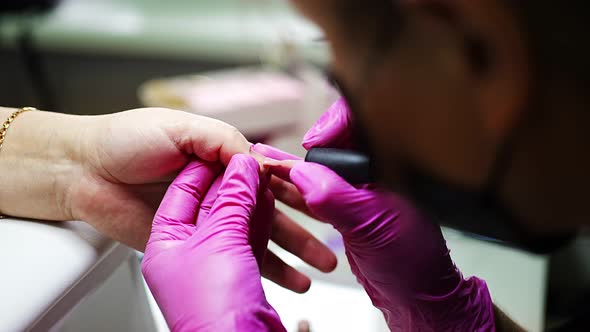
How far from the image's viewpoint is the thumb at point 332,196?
67 centimetres

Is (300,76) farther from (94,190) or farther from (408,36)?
(408,36)

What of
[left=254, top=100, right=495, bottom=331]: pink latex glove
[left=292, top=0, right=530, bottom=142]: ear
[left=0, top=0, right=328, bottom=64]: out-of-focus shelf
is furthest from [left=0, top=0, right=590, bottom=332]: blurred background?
[left=292, top=0, right=530, bottom=142]: ear

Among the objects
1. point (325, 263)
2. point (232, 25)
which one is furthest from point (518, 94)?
point (232, 25)

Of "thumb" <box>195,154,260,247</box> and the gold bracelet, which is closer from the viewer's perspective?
"thumb" <box>195,154,260,247</box>

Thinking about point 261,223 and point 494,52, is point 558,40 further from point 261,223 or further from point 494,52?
point 261,223

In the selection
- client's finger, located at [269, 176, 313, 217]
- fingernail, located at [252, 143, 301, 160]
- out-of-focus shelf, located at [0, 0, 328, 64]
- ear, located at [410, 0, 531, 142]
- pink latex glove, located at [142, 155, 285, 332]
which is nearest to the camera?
ear, located at [410, 0, 531, 142]

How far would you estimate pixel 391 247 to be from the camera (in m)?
0.71

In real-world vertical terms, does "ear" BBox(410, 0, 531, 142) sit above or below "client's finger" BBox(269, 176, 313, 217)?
above

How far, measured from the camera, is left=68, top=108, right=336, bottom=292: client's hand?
81 cm

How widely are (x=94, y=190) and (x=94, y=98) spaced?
166 cm

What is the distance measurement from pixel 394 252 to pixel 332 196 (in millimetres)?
126

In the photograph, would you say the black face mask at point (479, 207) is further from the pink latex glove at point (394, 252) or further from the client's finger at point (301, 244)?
the client's finger at point (301, 244)

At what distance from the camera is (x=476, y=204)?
1.39ft

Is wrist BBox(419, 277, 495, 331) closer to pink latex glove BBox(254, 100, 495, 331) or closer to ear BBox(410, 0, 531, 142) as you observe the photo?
pink latex glove BBox(254, 100, 495, 331)
